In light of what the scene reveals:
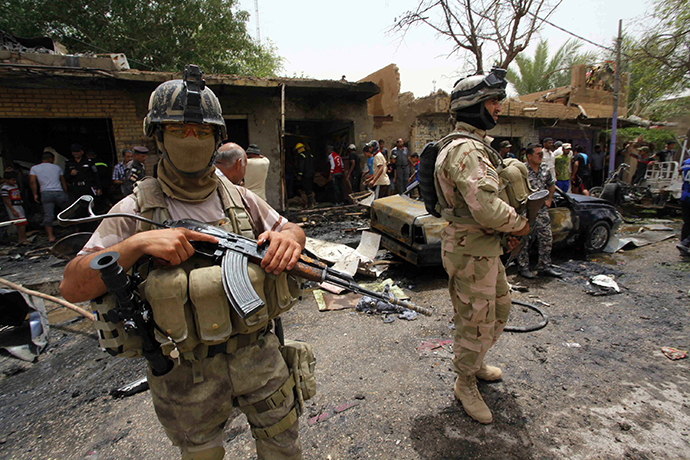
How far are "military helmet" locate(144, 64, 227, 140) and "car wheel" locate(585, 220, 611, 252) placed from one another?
6.19 m

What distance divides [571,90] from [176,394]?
16.9 meters

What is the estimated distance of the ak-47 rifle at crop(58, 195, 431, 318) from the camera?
1164 millimetres

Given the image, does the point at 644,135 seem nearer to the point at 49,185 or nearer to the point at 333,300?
the point at 333,300

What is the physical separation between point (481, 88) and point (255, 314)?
196 cm

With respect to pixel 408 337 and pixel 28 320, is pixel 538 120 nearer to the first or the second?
pixel 408 337

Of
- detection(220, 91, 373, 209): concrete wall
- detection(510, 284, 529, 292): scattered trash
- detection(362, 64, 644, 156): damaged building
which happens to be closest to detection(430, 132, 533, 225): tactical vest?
detection(510, 284, 529, 292): scattered trash

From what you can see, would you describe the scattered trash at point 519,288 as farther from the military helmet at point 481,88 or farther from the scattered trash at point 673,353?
the military helmet at point 481,88

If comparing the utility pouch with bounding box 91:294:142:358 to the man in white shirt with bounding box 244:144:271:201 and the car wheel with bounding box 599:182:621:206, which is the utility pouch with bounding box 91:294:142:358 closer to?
the man in white shirt with bounding box 244:144:271:201

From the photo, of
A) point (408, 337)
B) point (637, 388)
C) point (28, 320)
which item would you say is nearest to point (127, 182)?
point (28, 320)

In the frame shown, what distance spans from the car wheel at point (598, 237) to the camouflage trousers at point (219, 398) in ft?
19.4

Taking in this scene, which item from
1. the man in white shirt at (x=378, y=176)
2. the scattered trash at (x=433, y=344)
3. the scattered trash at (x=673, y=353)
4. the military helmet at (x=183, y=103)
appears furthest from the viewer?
the man in white shirt at (x=378, y=176)

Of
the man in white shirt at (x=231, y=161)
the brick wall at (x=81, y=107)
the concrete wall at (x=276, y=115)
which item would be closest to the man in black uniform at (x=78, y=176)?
the brick wall at (x=81, y=107)

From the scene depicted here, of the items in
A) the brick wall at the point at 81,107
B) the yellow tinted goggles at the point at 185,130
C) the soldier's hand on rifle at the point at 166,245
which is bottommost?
the soldier's hand on rifle at the point at 166,245

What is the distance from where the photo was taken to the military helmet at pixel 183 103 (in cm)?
122
